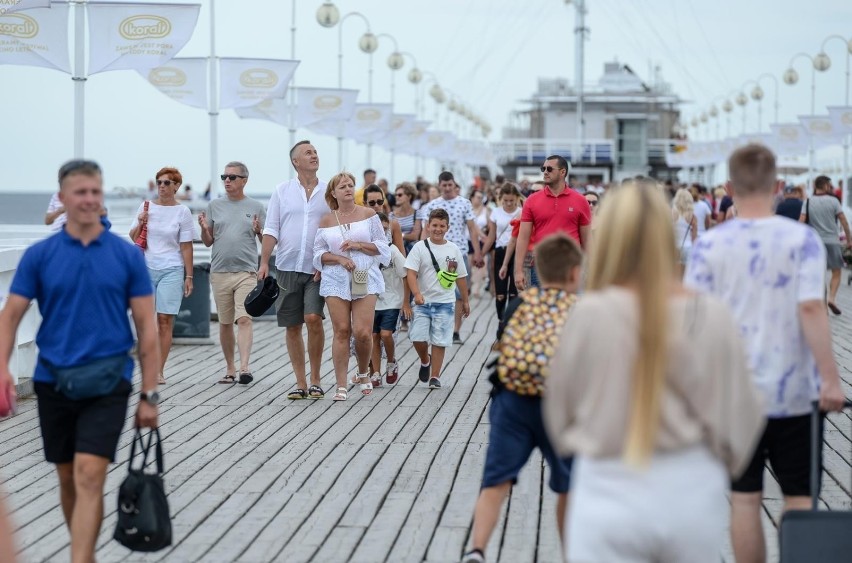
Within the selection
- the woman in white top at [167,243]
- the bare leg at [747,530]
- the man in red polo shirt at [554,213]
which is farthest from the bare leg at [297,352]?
the bare leg at [747,530]

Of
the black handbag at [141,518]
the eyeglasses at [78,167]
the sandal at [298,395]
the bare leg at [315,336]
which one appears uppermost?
the eyeglasses at [78,167]

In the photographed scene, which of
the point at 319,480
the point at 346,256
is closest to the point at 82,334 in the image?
the point at 319,480

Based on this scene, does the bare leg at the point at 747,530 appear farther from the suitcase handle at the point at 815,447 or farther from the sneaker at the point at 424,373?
the sneaker at the point at 424,373

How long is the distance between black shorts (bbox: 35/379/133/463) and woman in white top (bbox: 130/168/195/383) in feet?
19.9

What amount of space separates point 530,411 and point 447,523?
1525 mm

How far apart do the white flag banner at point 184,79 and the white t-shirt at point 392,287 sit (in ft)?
28.3

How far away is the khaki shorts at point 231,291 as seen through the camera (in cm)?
1136

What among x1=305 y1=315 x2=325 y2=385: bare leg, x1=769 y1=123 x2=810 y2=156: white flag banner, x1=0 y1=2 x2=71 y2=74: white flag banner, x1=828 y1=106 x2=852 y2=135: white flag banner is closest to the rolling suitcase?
x1=305 y1=315 x2=325 y2=385: bare leg

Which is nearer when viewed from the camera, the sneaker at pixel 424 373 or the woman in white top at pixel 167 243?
the woman in white top at pixel 167 243

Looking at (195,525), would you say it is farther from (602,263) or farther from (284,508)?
(602,263)

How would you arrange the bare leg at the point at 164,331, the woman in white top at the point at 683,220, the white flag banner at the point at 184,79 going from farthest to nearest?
the white flag banner at the point at 184,79 < the woman in white top at the point at 683,220 < the bare leg at the point at 164,331

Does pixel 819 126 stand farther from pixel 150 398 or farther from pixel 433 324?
pixel 150 398

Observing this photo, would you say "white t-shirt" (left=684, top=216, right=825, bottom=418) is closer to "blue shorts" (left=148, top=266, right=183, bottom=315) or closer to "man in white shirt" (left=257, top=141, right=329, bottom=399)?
"man in white shirt" (left=257, top=141, right=329, bottom=399)

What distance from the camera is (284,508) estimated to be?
22.4 feet
